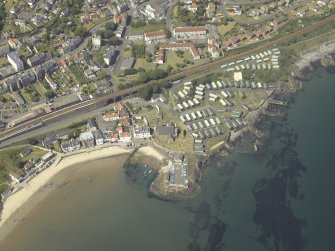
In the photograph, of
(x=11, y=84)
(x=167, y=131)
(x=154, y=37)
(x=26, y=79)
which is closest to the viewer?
(x=167, y=131)

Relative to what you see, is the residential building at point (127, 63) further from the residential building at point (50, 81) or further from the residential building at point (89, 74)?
the residential building at point (50, 81)

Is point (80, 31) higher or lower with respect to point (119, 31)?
higher

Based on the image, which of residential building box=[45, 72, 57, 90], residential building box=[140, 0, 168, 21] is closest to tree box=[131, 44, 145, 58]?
residential building box=[140, 0, 168, 21]

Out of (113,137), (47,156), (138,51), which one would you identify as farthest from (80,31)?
(47,156)

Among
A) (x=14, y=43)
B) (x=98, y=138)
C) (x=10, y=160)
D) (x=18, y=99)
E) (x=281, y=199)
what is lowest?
(x=281, y=199)

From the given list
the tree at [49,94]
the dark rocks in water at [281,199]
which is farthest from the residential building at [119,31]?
the dark rocks in water at [281,199]

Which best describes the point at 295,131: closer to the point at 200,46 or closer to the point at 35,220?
the point at 200,46

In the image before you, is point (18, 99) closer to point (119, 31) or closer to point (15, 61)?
point (15, 61)

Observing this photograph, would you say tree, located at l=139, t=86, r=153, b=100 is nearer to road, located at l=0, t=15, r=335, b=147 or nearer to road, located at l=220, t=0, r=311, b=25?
road, located at l=0, t=15, r=335, b=147
